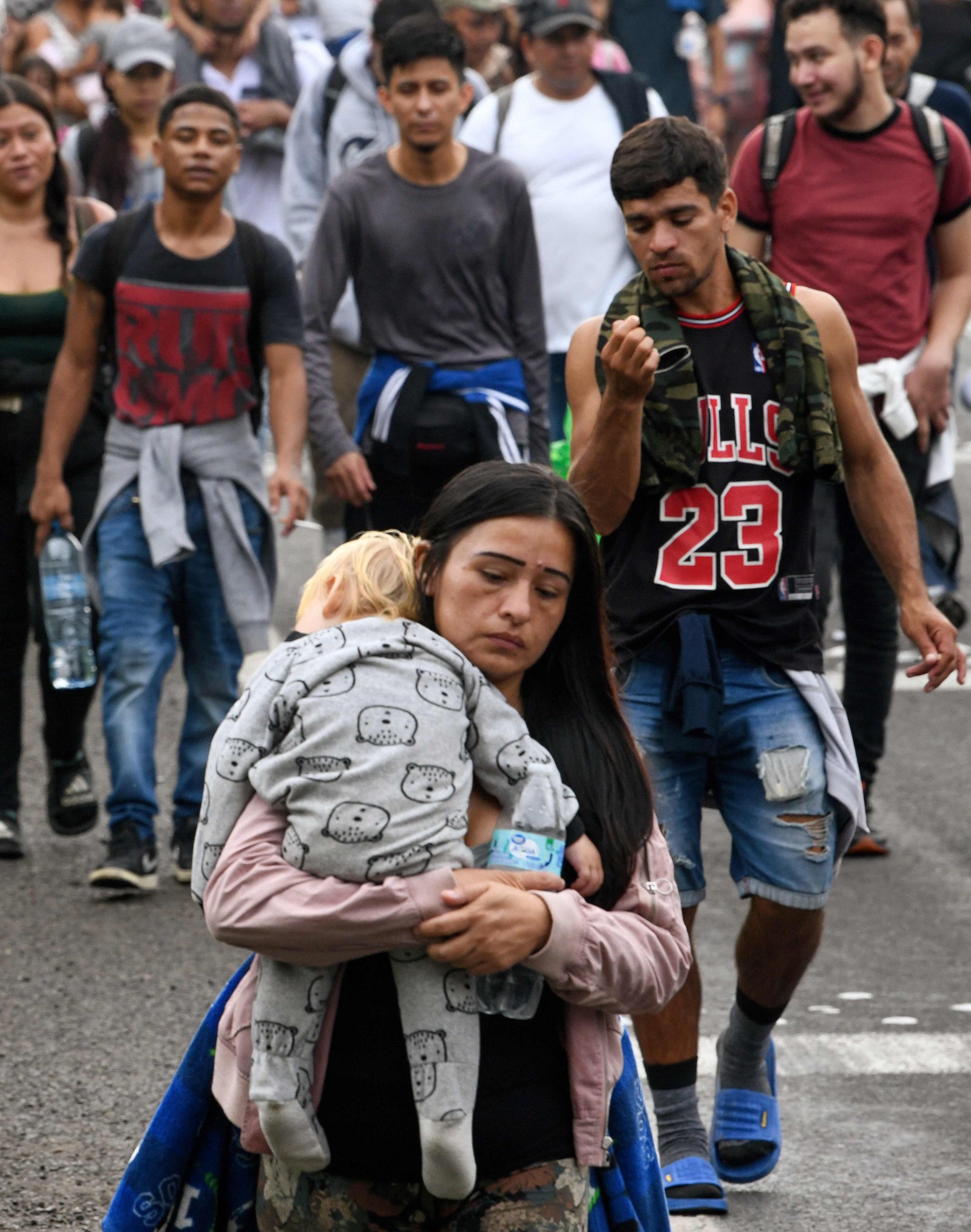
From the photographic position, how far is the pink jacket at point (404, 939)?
8.64 ft

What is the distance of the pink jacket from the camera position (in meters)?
2.63

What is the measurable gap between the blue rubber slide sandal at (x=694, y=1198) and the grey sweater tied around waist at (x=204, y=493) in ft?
8.48

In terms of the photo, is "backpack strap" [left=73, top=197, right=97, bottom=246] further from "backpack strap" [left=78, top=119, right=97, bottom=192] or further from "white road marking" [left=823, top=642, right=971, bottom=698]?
"white road marking" [left=823, top=642, right=971, bottom=698]

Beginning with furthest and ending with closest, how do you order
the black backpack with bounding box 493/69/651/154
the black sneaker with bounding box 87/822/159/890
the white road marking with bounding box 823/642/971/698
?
the white road marking with bounding box 823/642/971/698 → the black backpack with bounding box 493/69/651/154 → the black sneaker with bounding box 87/822/159/890

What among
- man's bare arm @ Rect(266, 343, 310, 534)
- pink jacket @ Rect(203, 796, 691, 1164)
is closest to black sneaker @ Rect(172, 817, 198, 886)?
man's bare arm @ Rect(266, 343, 310, 534)

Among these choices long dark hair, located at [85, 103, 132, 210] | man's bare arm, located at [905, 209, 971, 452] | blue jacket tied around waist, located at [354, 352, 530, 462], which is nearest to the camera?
man's bare arm, located at [905, 209, 971, 452]

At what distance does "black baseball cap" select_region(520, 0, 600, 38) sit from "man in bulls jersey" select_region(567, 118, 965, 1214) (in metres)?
4.20

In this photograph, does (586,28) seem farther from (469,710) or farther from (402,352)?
(469,710)

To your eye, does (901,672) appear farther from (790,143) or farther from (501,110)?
(790,143)

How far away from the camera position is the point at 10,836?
6.71 metres

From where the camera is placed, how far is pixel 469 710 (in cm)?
280

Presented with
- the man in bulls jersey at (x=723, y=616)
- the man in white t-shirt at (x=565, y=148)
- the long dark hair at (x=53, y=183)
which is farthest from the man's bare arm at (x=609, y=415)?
the man in white t-shirt at (x=565, y=148)

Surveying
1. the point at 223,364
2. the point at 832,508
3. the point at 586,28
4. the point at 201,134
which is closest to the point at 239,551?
the point at 223,364

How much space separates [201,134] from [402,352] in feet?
3.13
